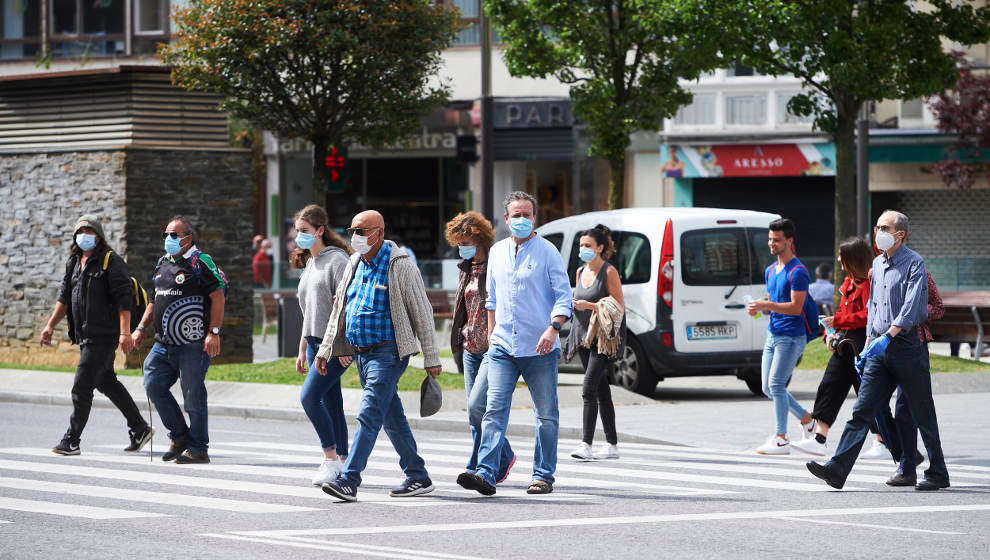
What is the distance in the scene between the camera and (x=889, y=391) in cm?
1051

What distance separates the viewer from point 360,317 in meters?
9.97

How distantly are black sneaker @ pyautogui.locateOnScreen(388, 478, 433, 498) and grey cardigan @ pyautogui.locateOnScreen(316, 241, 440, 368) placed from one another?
2.49 ft

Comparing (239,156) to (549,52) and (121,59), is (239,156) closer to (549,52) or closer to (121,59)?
(549,52)

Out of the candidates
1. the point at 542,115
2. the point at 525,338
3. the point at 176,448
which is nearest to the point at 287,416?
the point at 176,448

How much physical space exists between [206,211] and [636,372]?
676 cm

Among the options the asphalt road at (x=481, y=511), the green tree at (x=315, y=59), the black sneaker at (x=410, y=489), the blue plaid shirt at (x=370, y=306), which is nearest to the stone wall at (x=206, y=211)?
the green tree at (x=315, y=59)

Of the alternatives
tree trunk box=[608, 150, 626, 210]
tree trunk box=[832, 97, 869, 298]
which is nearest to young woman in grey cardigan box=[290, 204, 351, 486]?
tree trunk box=[832, 97, 869, 298]

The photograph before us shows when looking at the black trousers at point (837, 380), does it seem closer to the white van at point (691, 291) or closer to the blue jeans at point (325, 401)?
the blue jeans at point (325, 401)

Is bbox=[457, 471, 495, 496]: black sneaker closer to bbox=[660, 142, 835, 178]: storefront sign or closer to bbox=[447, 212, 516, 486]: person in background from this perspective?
bbox=[447, 212, 516, 486]: person in background

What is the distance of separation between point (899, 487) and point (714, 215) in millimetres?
7118

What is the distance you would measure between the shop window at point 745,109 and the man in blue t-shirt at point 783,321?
76.1 ft

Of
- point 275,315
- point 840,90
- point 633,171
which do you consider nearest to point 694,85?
point 633,171

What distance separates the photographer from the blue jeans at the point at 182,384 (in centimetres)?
1205

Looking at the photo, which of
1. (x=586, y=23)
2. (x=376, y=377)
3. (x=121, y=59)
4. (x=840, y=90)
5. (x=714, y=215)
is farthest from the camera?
(x=121, y=59)
